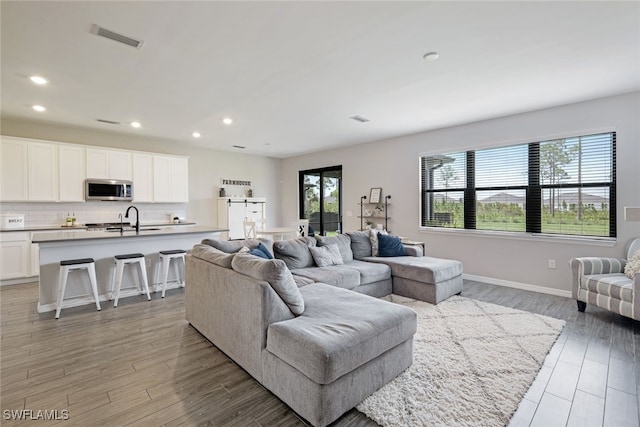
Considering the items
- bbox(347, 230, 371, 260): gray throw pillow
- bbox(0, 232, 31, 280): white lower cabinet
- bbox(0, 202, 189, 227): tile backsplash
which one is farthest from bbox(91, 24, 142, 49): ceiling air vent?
bbox(0, 202, 189, 227): tile backsplash

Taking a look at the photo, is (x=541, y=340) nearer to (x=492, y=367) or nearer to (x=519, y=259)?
(x=492, y=367)

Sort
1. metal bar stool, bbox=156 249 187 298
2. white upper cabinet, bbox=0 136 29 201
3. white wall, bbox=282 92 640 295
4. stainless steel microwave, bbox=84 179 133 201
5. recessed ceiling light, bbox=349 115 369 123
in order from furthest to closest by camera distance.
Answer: stainless steel microwave, bbox=84 179 133 201
recessed ceiling light, bbox=349 115 369 123
white upper cabinet, bbox=0 136 29 201
metal bar stool, bbox=156 249 187 298
white wall, bbox=282 92 640 295

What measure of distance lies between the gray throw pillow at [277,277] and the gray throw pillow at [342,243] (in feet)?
6.67

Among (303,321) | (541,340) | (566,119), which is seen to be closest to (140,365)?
(303,321)

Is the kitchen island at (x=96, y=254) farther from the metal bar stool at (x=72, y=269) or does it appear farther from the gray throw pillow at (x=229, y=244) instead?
the gray throw pillow at (x=229, y=244)

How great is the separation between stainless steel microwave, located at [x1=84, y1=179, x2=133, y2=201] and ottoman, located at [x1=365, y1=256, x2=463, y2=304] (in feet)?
16.0

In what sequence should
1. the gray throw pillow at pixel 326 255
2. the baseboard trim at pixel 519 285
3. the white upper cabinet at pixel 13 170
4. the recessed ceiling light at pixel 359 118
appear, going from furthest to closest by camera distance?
the recessed ceiling light at pixel 359 118 → the white upper cabinet at pixel 13 170 → the baseboard trim at pixel 519 285 → the gray throw pillow at pixel 326 255

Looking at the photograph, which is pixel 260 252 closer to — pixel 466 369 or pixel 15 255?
pixel 466 369

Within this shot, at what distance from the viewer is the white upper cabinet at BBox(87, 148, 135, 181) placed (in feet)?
18.1

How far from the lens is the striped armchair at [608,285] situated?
2998 mm

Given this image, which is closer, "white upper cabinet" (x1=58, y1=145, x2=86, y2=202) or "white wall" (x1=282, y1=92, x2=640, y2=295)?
"white wall" (x1=282, y1=92, x2=640, y2=295)

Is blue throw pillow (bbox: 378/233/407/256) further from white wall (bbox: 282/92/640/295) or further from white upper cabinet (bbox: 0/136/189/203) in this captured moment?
white upper cabinet (bbox: 0/136/189/203)

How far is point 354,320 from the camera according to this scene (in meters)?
2.08

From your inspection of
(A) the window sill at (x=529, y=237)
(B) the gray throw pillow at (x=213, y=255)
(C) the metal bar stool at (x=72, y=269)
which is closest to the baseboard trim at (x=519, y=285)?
(A) the window sill at (x=529, y=237)
